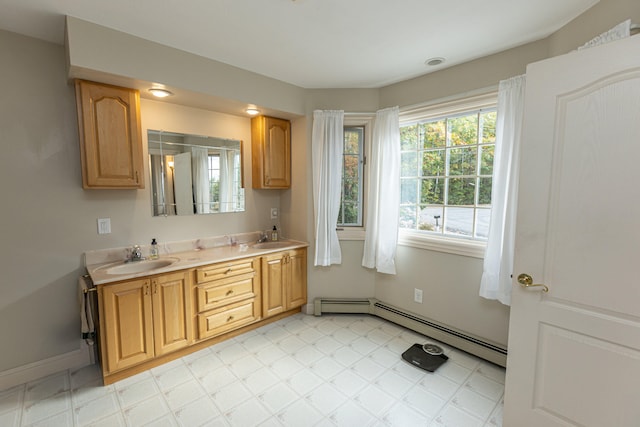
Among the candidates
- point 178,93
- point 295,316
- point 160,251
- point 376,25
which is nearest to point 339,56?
point 376,25

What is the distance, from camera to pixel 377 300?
10.7ft

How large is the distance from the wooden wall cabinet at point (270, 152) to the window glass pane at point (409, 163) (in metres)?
1.28

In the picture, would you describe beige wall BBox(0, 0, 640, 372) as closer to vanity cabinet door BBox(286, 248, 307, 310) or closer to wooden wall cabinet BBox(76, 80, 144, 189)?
wooden wall cabinet BBox(76, 80, 144, 189)

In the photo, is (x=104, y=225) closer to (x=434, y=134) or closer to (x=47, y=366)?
(x=47, y=366)

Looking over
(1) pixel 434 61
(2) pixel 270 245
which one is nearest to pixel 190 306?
(2) pixel 270 245

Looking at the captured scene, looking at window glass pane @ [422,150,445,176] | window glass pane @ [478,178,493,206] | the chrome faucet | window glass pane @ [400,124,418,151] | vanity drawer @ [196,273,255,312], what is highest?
window glass pane @ [400,124,418,151]

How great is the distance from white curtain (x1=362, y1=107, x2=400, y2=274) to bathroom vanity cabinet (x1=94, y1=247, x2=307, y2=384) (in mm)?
824

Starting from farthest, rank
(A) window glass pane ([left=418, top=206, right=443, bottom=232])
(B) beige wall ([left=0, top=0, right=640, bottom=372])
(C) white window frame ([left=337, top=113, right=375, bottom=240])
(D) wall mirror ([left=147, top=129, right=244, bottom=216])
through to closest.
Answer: (C) white window frame ([left=337, top=113, right=375, bottom=240])
(A) window glass pane ([left=418, top=206, right=443, bottom=232])
(D) wall mirror ([left=147, top=129, right=244, bottom=216])
(B) beige wall ([left=0, top=0, right=640, bottom=372])

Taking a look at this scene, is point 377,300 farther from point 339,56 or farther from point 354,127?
point 339,56

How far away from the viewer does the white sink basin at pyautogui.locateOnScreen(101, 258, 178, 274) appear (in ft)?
7.43

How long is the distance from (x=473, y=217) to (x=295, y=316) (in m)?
2.14

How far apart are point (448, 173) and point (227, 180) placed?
7.49 ft

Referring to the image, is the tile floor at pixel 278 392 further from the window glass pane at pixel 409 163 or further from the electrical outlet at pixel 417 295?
the window glass pane at pixel 409 163

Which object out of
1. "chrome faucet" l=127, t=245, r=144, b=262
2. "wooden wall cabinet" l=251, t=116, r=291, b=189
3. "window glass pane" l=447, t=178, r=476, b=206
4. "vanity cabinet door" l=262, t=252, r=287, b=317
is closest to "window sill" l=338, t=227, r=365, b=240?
"vanity cabinet door" l=262, t=252, r=287, b=317
